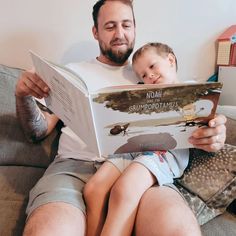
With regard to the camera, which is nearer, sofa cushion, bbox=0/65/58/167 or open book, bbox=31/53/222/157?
open book, bbox=31/53/222/157

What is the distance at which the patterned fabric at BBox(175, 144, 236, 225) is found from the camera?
1005 mm

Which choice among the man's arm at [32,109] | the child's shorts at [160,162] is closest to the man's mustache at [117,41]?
the man's arm at [32,109]

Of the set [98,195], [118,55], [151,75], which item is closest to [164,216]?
[98,195]

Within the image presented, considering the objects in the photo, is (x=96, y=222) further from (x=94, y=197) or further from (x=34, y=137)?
(x=34, y=137)

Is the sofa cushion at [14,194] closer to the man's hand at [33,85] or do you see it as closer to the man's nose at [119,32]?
the man's hand at [33,85]

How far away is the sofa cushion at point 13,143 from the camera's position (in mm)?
1286

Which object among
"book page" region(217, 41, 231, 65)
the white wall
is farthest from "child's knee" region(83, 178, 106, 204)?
"book page" region(217, 41, 231, 65)

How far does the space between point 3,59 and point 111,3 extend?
607 mm


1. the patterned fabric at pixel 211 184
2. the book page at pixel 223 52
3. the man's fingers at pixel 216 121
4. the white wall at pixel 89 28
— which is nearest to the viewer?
the man's fingers at pixel 216 121

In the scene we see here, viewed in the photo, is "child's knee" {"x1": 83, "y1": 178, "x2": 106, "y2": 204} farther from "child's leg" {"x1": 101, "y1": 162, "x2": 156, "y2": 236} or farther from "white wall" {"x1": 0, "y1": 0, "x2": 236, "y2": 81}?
"white wall" {"x1": 0, "y1": 0, "x2": 236, "y2": 81}

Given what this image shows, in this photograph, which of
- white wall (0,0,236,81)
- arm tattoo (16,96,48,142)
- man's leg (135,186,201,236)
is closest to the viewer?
man's leg (135,186,201,236)

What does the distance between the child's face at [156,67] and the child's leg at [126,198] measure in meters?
0.33

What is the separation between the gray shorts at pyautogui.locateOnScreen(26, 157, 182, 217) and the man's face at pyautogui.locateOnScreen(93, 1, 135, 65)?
0.49m

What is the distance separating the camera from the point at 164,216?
820 millimetres
